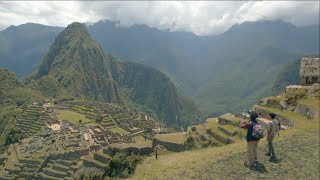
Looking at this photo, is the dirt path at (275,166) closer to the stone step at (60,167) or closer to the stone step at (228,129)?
the stone step at (228,129)

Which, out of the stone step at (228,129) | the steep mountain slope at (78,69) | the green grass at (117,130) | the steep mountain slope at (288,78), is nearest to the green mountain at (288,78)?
the steep mountain slope at (288,78)

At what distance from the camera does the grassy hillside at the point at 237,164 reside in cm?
1365

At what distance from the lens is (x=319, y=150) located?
665 inches

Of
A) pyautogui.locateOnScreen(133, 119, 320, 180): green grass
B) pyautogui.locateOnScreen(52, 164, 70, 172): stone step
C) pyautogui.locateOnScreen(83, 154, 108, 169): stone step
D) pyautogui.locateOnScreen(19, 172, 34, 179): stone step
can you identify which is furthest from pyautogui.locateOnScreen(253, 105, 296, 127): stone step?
pyautogui.locateOnScreen(19, 172, 34, 179): stone step

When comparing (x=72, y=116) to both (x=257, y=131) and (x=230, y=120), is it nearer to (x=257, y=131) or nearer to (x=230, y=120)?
(x=230, y=120)

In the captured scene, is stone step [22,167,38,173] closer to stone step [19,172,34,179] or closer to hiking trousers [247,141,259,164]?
stone step [19,172,34,179]

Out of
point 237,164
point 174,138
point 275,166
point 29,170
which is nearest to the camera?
point 275,166

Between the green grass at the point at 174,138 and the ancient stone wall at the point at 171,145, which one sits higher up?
the green grass at the point at 174,138

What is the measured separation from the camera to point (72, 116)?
75500mm

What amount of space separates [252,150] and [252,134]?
74 centimetres

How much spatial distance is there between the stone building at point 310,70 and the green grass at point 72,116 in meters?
43.9

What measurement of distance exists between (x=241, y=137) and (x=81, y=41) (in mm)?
179504

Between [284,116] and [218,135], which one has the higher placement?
[284,116]

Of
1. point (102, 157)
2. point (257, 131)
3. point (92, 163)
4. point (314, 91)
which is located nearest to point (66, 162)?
point (92, 163)
